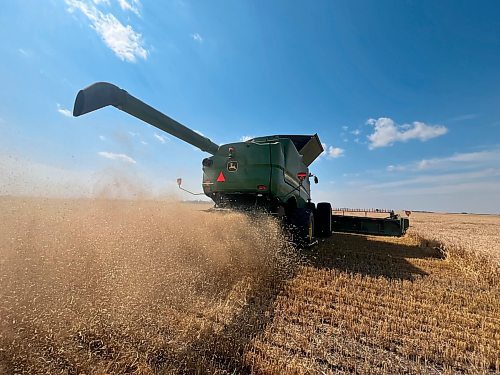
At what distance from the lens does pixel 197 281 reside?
11.5ft

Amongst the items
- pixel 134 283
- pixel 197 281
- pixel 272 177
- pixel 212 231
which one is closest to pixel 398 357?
pixel 197 281

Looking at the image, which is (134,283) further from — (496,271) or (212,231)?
(496,271)

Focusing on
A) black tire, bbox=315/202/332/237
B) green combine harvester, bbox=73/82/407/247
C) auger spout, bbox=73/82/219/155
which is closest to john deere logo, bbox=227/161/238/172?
green combine harvester, bbox=73/82/407/247

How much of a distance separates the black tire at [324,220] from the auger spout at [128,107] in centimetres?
451

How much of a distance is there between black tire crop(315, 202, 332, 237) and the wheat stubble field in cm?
356

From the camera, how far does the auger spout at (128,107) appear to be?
2.88 meters

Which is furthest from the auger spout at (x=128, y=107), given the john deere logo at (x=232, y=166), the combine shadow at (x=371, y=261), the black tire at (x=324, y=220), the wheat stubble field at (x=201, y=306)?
the black tire at (x=324, y=220)

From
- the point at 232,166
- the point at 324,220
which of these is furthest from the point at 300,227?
the point at 324,220

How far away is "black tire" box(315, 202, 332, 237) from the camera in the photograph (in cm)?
845

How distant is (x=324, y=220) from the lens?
8461 mm

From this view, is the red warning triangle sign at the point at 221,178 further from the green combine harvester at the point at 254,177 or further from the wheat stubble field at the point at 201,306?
the wheat stubble field at the point at 201,306

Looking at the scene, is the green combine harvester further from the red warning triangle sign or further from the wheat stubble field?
the wheat stubble field

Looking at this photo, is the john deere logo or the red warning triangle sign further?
the red warning triangle sign

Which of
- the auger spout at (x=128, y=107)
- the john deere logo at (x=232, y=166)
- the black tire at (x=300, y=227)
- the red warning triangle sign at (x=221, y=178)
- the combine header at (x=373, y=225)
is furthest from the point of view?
the combine header at (x=373, y=225)
